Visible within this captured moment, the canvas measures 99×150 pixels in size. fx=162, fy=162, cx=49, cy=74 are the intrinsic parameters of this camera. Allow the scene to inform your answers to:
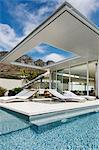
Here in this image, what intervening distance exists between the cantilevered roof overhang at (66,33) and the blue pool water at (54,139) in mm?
3825

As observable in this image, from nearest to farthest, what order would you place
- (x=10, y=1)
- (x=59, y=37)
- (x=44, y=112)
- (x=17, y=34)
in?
(x=44, y=112)
(x=59, y=37)
(x=10, y=1)
(x=17, y=34)

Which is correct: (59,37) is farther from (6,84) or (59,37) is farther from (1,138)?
(6,84)

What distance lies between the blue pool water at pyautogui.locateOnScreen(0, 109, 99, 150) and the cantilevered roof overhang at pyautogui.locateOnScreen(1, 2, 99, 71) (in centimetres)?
383

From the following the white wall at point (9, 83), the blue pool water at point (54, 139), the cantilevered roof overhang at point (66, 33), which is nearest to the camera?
the blue pool water at point (54, 139)

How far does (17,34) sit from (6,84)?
611cm

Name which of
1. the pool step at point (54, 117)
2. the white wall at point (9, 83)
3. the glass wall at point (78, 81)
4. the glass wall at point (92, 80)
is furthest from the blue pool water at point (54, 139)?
the white wall at point (9, 83)

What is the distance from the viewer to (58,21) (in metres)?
6.16

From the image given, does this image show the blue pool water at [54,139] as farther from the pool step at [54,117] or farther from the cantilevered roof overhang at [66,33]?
the cantilevered roof overhang at [66,33]

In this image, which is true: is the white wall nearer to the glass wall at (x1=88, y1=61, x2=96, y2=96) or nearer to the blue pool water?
the glass wall at (x1=88, y1=61, x2=96, y2=96)

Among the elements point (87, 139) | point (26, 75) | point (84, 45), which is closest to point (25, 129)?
point (87, 139)

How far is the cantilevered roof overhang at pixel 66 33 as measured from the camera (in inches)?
228

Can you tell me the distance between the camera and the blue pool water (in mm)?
3422

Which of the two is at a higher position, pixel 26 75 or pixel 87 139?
pixel 26 75

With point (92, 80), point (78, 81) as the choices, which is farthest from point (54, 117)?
point (78, 81)
